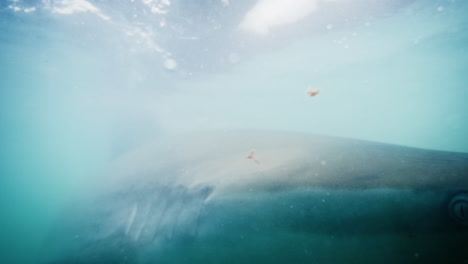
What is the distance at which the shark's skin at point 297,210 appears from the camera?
168 centimetres

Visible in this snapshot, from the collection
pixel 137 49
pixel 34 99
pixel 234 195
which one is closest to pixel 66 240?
pixel 234 195

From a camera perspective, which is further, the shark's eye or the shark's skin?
the shark's skin

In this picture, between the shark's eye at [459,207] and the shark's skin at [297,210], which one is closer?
the shark's eye at [459,207]

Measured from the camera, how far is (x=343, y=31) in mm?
17375

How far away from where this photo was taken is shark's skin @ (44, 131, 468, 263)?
1.68 metres

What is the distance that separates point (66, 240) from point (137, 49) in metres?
13.6

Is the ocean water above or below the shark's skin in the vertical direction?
above

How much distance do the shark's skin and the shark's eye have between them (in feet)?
0.08

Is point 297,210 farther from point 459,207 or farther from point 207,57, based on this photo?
point 207,57

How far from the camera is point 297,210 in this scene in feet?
6.86

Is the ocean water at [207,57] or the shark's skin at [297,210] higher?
the ocean water at [207,57]

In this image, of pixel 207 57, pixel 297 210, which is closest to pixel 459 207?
pixel 297 210

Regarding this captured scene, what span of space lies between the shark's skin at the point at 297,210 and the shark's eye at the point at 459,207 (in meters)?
0.02

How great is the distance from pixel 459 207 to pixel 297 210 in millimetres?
994
